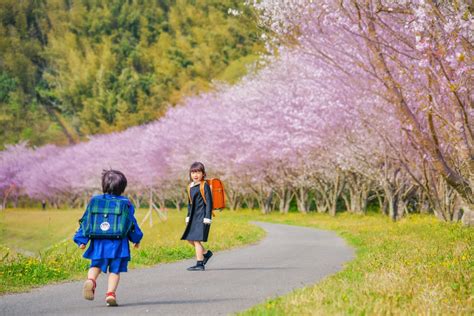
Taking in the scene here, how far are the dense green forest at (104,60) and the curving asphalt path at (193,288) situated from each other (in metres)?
62.5

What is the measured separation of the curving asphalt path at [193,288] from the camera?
22.7 feet

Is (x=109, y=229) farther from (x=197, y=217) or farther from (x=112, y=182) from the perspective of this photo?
(x=197, y=217)

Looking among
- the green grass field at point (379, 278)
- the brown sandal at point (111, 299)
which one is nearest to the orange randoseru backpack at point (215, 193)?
the green grass field at point (379, 278)

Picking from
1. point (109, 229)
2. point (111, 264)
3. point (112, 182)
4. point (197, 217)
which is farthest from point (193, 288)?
point (197, 217)

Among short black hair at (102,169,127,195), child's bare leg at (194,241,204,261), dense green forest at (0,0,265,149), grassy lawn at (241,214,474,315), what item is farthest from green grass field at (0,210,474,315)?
dense green forest at (0,0,265,149)

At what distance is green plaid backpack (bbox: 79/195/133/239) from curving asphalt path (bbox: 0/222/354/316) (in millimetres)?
815

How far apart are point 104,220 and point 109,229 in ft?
0.38

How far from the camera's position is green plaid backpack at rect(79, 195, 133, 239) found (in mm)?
7086

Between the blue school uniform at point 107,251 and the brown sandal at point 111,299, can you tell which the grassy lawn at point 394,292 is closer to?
the brown sandal at point 111,299

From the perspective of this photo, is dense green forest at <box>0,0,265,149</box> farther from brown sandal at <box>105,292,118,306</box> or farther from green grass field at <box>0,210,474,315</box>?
brown sandal at <box>105,292,118,306</box>

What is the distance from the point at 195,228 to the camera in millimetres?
10867

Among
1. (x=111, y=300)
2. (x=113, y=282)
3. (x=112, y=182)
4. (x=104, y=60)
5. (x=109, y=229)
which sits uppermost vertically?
(x=104, y=60)

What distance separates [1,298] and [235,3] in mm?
89317

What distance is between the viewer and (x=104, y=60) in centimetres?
10338
